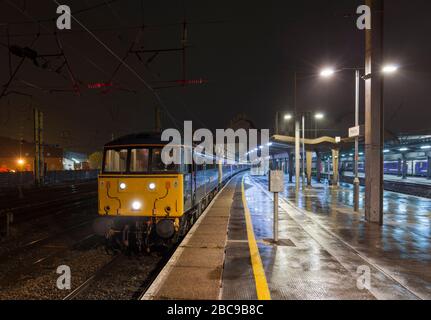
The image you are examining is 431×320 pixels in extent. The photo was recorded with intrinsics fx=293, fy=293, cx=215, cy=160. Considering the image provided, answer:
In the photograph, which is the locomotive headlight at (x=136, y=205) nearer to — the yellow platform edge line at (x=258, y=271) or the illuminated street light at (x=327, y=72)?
the yellow platform edge line at (x=258, y=271)

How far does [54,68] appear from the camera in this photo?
481 inches

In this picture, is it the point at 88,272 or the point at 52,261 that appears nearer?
the point at 88,272

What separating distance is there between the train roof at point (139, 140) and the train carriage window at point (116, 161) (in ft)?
0.82

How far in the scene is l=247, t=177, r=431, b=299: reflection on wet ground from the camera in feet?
17.8

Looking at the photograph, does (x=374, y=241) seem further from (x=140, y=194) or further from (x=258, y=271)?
(x=140, y=194)

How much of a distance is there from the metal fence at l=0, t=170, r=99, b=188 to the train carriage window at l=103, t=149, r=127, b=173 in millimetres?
29014

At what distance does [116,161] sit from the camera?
26.9 ft

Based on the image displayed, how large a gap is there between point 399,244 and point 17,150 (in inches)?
2747

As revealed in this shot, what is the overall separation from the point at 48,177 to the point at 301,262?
122 ft

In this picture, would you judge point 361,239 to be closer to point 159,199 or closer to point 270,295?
point 270,295

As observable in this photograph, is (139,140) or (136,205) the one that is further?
(139,140)

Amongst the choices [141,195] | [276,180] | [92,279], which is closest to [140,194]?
[141,195]

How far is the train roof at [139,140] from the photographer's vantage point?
323 inches
